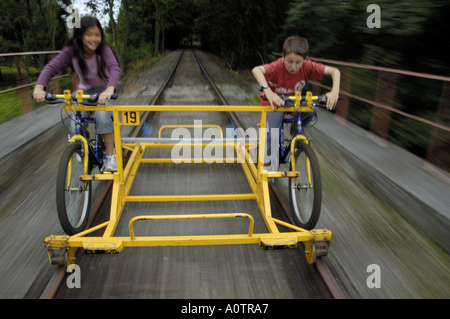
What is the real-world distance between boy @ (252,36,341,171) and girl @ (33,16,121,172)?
1.55 m

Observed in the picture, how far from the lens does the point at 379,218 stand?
3680 millimetres

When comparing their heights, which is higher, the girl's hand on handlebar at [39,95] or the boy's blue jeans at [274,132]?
the girl's hand on handlebar at [39,95]

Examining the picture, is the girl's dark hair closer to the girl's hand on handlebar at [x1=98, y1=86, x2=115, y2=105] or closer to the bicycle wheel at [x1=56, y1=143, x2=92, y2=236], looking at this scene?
the girl's hand on handlebar at [x1=98, y1=86, x2=115, y2=105]

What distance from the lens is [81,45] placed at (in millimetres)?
3328

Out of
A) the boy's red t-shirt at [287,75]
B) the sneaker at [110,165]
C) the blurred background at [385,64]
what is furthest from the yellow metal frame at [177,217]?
the blurred background at [385,64]

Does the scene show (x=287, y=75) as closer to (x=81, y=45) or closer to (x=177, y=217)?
(x=177, y=217)

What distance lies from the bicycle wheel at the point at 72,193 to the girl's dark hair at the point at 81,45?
2.79 ft

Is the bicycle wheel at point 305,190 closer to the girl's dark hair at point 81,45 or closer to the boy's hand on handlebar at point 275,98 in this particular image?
the boy's hand on handlebar at point 275,98

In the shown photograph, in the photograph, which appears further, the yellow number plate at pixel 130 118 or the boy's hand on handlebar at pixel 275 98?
the yellow number plate at pixel 130 118

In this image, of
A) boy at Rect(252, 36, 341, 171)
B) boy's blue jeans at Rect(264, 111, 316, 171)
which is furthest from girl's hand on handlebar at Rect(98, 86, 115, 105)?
boy's blue jeans at Rect(264, 111, 316, 171)

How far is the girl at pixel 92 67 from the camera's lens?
3184 millimetres

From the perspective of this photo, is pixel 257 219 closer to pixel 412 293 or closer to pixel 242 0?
pixel 412 293

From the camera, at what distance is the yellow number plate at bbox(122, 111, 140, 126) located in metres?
3.27
